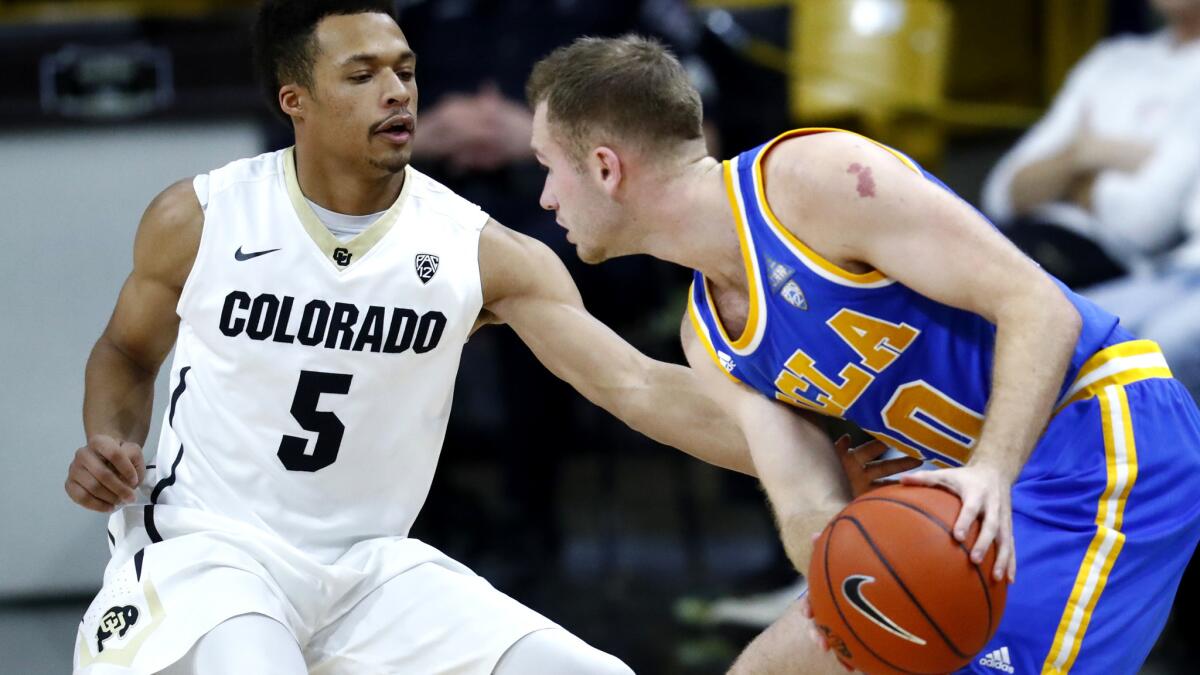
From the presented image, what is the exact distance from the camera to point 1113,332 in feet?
9.98

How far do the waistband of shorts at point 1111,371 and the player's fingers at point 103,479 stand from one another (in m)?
1.94

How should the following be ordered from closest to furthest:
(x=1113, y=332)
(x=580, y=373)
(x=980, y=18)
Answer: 1. (x=1113, y=332)
2. (x=580, y=373)
3. (x=980, y=18)

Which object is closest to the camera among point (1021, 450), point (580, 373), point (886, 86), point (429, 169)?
point (1021, 450)

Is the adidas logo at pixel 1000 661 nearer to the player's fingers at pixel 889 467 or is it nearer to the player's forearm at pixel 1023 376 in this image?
the player's forearm at pixel 1023 376

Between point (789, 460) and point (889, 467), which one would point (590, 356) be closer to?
point (789, 460)

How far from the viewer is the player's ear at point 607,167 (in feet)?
9.99

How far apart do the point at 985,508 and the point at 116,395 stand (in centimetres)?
194

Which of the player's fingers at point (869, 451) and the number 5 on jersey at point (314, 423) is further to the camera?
the player's fingers at point (869, 451)

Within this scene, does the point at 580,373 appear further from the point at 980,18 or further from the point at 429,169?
the point at 980,18

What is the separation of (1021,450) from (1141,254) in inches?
131

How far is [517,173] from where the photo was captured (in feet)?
18.0

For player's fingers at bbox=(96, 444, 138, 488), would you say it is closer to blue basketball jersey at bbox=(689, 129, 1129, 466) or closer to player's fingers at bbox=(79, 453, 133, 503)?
player's fingers at bbox=(79, 453, 133, 503)

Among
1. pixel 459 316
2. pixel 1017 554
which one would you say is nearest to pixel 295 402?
pixel 459 316

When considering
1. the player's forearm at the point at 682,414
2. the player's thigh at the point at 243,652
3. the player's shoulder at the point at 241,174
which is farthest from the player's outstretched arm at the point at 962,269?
the player's thigh at the point at 243,652
